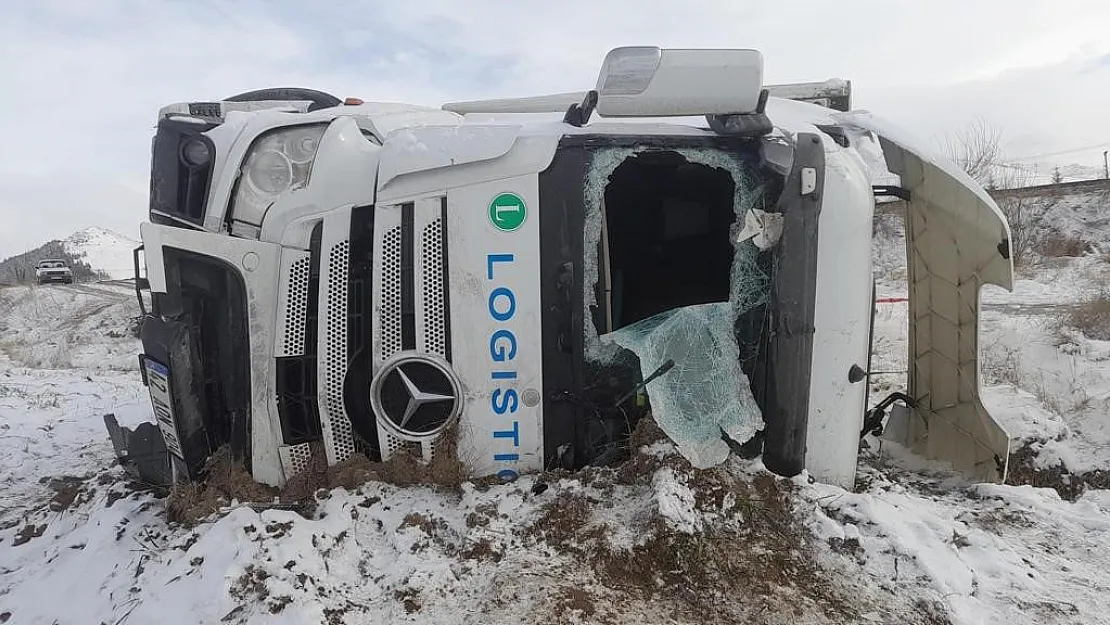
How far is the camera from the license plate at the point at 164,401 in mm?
2807

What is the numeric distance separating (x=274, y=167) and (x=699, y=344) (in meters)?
1.91

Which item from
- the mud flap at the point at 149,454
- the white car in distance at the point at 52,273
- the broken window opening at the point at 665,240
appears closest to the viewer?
the mud flap at the point at 149,454

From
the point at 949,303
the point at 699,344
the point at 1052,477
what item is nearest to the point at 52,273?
the point at 699,344

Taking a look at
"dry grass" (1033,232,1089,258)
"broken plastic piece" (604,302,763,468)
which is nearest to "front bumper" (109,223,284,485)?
"broken plastic piece" (604,302,763,468)

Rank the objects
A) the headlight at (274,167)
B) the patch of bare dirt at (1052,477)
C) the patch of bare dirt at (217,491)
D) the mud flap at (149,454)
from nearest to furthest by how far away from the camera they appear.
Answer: the patch of bare dirt at (217,491) → the headlight at (274,167) → the mud flap at (149,454) → the patch of bare dirt at (1052,477)

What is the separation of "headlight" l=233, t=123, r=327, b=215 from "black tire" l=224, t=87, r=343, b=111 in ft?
3.14

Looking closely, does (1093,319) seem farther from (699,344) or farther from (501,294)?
(501,294)

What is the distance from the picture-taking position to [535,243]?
8.98 feet

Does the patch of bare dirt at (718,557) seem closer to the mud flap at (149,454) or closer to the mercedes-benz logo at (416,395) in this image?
the mercedes-benz logo at (416,395)

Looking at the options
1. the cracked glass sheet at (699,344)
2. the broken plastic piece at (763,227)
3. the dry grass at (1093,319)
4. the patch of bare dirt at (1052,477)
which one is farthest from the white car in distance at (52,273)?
the patch of bare dirt at (1052,477)

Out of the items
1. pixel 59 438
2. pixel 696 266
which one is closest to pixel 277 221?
pixel 696 266

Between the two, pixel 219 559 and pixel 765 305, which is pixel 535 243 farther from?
pixel 219 559

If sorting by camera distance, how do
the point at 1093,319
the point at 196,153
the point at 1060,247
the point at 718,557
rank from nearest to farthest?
1. the point at 718,557
2. the point at 196,153
3. the point at 1093,319
4. the point at 1060,247

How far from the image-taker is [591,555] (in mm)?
2373
